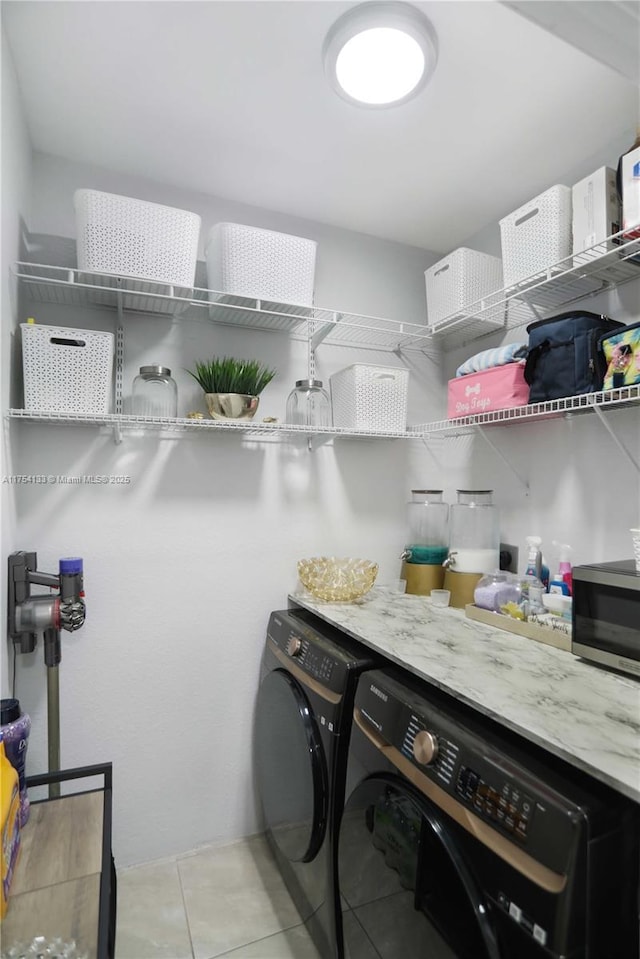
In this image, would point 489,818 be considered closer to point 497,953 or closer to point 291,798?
point 497,953

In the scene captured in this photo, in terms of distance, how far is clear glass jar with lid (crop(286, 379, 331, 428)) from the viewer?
2.03 meters

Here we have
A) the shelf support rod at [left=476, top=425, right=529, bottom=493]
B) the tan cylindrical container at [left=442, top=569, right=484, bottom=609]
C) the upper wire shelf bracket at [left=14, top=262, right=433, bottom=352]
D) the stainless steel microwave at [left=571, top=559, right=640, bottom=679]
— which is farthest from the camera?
the shelf support rod at [left=476, top=425, right=529, bottom=493]

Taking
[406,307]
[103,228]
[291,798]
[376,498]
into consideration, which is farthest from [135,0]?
[291,798]

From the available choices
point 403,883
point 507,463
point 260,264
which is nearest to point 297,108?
point 260,264

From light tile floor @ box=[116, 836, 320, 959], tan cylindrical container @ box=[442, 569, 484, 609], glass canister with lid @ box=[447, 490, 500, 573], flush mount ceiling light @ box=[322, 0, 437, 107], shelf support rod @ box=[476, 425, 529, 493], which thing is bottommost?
light tile floor @ box=[116, 836, 320, 959]

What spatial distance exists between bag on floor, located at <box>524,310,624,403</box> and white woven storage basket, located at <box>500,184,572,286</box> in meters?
0.20

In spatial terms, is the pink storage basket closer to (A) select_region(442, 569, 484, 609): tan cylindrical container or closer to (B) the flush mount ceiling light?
(A) select_region(442, 569, 484, 609): tan cylindrical container

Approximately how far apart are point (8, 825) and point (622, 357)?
1.83 m

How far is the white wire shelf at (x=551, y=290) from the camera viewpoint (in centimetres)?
150

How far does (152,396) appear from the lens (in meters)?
1.81

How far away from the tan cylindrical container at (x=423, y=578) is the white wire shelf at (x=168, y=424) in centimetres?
55

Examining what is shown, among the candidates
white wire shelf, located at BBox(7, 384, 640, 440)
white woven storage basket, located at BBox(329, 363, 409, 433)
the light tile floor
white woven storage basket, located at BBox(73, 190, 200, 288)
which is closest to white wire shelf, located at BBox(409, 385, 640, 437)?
white wire shelf, located at BBox(7, 384, 640, 440)

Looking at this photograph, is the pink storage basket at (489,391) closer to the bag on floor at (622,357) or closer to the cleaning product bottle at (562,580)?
the bag on floor at (622,357)

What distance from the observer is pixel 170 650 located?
6.47ft
